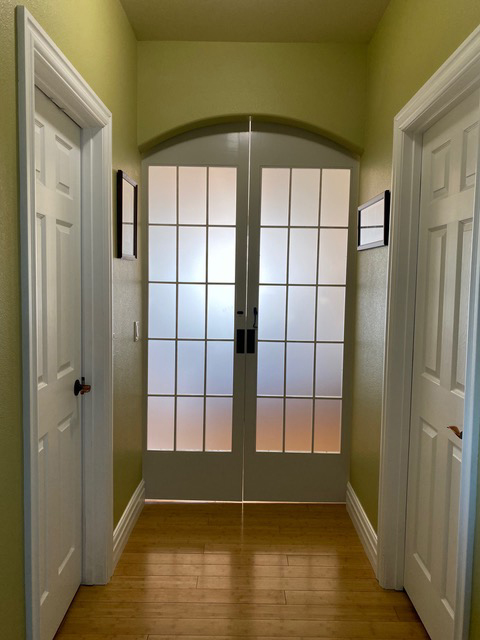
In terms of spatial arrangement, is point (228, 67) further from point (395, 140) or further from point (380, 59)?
point (395, 140)

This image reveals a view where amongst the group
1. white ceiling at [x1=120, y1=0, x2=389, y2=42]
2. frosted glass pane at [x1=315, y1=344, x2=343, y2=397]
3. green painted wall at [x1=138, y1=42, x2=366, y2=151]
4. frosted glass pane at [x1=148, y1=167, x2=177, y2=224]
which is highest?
white ceiling at [x1=120, y1=0, x2=389, y2=42]

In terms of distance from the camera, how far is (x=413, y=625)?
232cm

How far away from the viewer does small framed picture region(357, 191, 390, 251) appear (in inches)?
104

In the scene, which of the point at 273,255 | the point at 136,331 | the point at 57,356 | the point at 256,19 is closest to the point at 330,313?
the point at 273,255

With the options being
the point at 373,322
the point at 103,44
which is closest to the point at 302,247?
the point at 373,322

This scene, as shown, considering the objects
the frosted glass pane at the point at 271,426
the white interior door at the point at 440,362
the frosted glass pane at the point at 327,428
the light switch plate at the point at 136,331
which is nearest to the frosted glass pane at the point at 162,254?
the light switch plate at the point at 136,331

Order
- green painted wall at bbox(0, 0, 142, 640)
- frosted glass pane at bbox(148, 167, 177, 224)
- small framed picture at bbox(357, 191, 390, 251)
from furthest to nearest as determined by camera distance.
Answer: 1. frosted glass pane at bbox(148, 167, 177, 224)
2. small framed picture at bbox(357, 191, 390, 251)
3. green painted wall at bbox(0, 0, 142, 640)

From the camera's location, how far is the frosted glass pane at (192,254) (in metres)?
3.45

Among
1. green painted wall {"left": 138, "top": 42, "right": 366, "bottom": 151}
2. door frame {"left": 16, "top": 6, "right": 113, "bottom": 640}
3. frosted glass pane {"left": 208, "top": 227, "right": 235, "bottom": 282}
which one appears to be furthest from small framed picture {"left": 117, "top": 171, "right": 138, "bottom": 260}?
frosted glass pane {"left": 208, "top": 227, "right": 235, "bottom": 282}

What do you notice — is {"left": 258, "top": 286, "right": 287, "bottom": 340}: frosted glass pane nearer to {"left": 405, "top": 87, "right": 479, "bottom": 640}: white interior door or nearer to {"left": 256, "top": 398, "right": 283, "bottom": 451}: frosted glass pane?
{"left": 256, "top": 398, "right": 283, "bottom": 451}: frosted glass pane

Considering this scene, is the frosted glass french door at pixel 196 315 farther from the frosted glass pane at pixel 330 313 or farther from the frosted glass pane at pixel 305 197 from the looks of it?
the frosted glass pane at pixel 330 313

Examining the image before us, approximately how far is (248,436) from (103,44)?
238 cm

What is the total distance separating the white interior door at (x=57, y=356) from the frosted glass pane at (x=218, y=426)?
116 cm

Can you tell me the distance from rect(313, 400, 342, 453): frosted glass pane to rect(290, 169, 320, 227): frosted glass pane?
1.18 m
